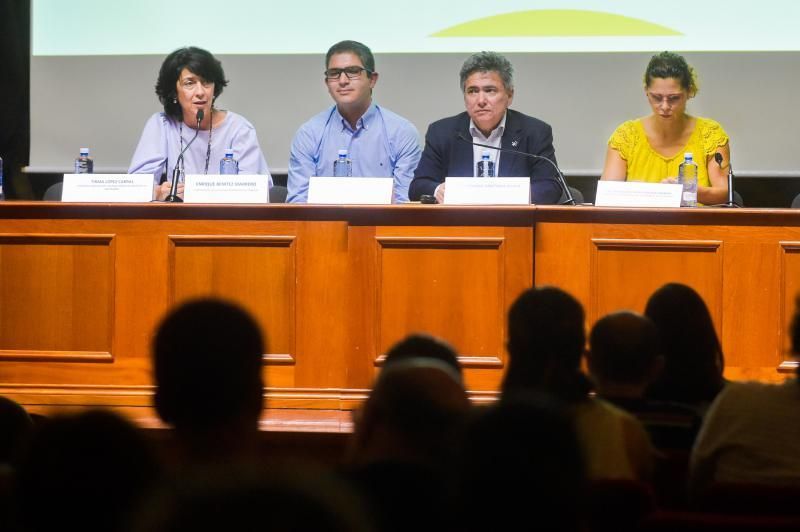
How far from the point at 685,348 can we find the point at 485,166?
2214mm

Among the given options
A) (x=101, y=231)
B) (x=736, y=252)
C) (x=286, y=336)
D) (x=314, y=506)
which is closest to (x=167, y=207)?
(x=101, y=231)

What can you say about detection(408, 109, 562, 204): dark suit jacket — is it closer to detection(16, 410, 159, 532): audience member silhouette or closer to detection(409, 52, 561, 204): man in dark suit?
detection(409, 52, 561, 204): man in dark suit

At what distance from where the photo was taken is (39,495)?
1.14 metres

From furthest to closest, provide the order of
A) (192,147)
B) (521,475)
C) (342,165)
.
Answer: (192,147), (342,165), (521,475)

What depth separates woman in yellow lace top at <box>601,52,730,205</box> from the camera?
4.85m

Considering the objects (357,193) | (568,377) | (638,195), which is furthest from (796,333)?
(357,193)

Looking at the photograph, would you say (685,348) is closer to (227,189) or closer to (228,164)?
(227,189)

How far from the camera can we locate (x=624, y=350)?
2.16m

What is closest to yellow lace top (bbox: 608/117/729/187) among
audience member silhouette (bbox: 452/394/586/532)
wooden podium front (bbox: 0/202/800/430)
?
wooden podium front (bbox: 0/202/800/430)

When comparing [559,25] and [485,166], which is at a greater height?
[559,25]

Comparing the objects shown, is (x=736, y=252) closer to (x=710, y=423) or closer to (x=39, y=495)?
(x=710, y=423)

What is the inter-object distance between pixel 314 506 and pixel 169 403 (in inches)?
29.6

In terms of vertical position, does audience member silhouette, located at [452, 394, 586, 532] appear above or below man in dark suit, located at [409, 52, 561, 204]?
below

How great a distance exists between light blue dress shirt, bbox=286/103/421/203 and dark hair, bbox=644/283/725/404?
2616 millimetres
